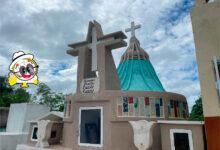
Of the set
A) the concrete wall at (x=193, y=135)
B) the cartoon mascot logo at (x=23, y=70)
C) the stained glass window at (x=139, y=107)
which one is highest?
the cartoon mascot logo at (x=23, y=70)

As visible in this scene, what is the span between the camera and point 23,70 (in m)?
12.7

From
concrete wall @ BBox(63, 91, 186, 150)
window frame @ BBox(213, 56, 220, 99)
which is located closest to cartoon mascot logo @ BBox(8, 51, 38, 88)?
concrete wall @ BBox(63, 91, 186, 150)

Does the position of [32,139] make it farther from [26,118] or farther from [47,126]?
[26,118]

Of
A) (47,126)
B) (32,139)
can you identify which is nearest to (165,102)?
(47,126)

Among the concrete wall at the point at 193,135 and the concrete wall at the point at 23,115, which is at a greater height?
the concrete wall at the point at 23,115

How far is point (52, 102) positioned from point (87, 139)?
19747 millimetres

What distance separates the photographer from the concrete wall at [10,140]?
13078mm

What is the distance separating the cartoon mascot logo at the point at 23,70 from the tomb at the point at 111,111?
292cm

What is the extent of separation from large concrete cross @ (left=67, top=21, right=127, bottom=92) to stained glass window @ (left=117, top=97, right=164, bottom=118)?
117 cm

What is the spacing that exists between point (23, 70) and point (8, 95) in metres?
18.0

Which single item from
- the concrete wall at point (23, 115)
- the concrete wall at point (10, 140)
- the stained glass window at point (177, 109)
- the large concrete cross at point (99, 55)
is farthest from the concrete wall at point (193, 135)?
the concrete wall at point (23, 115)

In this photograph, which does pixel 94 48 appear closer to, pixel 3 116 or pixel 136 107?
pixel 136 107

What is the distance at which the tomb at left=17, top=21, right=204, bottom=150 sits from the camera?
313 inches

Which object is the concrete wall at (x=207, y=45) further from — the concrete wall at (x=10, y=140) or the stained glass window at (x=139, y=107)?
the concrete wall at (x=10, y=140)
